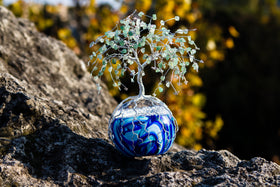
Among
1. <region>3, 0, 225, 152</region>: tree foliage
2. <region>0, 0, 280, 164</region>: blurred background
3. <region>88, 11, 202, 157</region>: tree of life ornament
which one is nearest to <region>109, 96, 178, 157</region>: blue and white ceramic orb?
<region>88, 11, 202, 157</region>: tree of life ornament

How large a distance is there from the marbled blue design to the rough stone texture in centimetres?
9

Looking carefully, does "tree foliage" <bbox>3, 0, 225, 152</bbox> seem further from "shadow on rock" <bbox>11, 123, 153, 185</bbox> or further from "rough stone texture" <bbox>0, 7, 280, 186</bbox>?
"shadow on rock" <bbox>11, 123, 153, 185</bbox>

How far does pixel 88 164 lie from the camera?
2428 mm

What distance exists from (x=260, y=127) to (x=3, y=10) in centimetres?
617

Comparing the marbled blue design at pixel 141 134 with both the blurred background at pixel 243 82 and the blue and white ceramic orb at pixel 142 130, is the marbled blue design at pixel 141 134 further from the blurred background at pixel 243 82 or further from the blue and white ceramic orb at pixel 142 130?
the blurred background at pixel 243 82

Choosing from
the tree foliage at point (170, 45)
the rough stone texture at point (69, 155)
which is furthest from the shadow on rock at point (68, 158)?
the tree foliage at point (170, 45)

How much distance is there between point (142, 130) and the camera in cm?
242

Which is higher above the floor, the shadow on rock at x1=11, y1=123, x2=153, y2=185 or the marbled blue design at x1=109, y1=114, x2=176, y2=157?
the marbled blue design at x1=109, y1=114, x2=176, y2=157

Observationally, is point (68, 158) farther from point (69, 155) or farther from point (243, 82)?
point (243, 82)

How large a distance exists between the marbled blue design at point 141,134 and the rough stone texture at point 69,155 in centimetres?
9

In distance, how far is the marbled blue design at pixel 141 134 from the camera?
2420 mm

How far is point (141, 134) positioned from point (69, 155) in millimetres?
554

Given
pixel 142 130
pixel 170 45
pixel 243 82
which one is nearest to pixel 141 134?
pixel 142 130

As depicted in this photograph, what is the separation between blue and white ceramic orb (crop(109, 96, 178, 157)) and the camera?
2.42 metres
